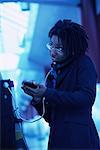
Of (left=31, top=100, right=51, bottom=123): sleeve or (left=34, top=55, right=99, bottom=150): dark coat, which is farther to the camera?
(left=31, top=100, right=51, bottom=123): sleeve

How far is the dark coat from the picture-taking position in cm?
135

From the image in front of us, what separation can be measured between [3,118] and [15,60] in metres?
2.49

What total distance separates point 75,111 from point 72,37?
0.96 feet

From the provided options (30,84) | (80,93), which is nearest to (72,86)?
(80,93)

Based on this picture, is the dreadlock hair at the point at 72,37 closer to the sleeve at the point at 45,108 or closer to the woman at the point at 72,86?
the woman at the point at 72,86

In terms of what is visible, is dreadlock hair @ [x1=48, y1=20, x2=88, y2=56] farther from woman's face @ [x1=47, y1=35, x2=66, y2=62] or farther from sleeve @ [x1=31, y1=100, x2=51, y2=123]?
sleeve @ [x1=31, y1=100, x2=51, y2=123]

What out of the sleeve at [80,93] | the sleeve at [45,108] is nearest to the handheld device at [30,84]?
the sleeve at [80,93]

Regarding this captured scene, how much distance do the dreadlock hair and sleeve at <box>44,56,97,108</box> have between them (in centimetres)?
5

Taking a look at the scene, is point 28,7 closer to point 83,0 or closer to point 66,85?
point 83,0

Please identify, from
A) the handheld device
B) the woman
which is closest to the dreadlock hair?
the woman

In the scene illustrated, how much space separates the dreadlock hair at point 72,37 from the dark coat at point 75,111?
0.04 metres

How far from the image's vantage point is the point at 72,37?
54.6 inches

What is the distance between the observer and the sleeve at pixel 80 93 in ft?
4.28

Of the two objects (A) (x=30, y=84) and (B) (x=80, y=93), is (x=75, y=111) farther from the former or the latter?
(A) (x=30, y=84)
